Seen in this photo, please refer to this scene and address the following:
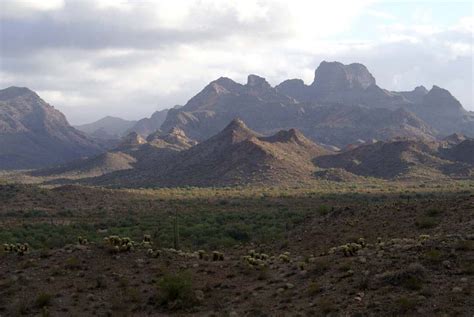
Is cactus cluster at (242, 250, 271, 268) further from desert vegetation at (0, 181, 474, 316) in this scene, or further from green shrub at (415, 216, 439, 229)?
green shrub at (415, 216, 439, 229)

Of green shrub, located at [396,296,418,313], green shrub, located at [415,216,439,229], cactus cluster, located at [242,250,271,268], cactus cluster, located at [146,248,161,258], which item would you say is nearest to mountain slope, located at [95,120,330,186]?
green shrub, located at [415,216,439,229]

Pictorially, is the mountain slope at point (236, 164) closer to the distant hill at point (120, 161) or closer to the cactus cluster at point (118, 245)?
the distant hill at point (120, 161)

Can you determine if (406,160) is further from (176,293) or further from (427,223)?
(176,293)

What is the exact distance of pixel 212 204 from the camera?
66.4m

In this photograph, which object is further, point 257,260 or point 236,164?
point 236,164

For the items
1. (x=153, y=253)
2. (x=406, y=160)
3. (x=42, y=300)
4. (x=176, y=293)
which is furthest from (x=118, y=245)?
(x=406, y=160)

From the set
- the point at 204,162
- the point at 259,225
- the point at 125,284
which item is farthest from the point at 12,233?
the point at 204,162

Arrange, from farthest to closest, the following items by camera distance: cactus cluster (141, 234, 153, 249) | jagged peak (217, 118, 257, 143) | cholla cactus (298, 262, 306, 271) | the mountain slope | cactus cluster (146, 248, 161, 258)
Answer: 1. jagged peak (217, 118, 257, 143)
2. the mountain slope
3. cactus cluster (141, 234, 153, 249)
4. cactus cluster (146, 248, 161, 258)
5. cholla cactus (298, 262, 306, 271)

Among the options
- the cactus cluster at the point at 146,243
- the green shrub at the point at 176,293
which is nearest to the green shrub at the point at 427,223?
the green shrub at the point at 176,293

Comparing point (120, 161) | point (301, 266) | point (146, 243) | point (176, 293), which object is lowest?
point (176, 293)

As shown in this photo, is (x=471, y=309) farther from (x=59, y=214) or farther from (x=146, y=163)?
(x=146, y=163)

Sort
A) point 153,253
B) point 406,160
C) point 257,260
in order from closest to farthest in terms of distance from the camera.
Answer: point 257,260 → point 153,253 → point 406,160

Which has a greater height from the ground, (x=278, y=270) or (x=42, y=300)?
(x=278, y=270)

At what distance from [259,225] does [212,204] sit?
78.6ft
